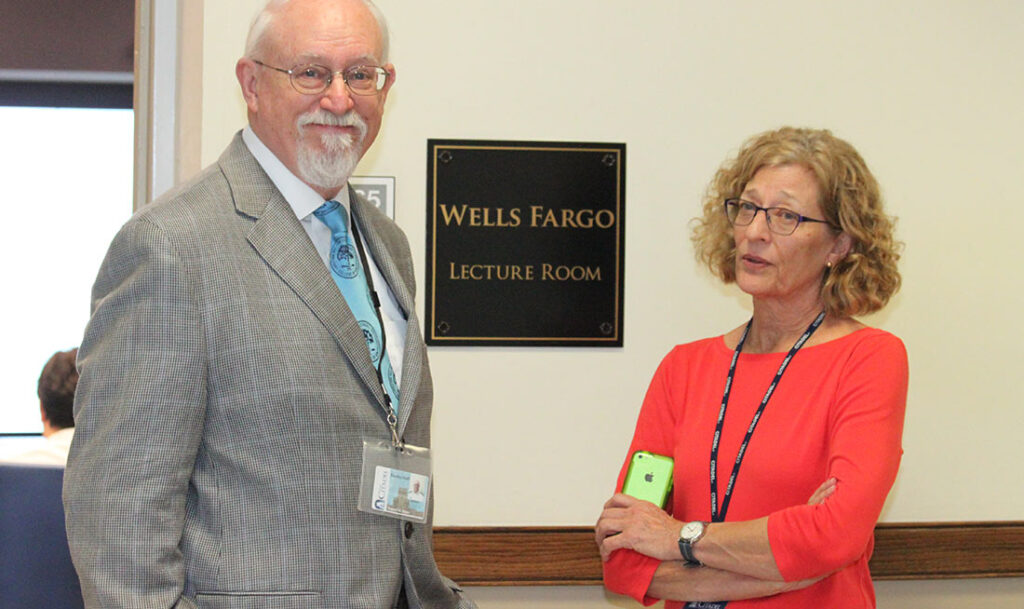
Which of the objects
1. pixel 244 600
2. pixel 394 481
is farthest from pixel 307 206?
pixel 244 600

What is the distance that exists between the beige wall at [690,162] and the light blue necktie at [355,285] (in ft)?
3.32

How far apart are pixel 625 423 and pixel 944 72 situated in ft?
4.43

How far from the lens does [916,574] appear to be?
9.12 ft

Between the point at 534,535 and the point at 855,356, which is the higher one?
the point at 855,356

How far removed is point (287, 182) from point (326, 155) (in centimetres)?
9

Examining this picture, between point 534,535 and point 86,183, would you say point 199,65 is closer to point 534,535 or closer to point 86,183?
point 534,535

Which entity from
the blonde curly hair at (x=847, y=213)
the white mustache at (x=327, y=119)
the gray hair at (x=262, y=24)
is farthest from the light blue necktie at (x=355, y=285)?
the blonde curly hair at (x=847, y=213)

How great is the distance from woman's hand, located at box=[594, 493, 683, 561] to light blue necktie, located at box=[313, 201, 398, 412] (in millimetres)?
627

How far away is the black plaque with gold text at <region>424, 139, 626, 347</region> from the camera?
105 inches

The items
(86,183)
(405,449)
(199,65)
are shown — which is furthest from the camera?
(86,183)

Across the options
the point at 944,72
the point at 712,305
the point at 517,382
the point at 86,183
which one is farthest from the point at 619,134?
the point at 86,183

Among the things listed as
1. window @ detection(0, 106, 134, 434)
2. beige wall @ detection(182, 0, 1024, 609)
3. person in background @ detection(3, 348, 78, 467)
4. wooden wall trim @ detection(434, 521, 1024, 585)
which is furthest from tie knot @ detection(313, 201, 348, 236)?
window @ detection(0, 106, 134, 434)

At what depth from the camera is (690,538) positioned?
1.88m

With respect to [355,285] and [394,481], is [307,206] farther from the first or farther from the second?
[394,481]
